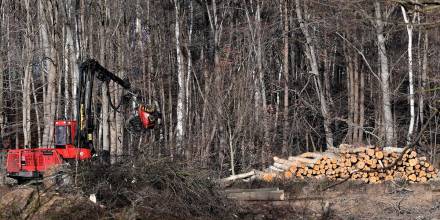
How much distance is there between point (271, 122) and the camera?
1024 inches

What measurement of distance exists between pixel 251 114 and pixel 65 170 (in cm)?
1256

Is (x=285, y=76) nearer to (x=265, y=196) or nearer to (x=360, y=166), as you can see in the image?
(x=360, y=166)

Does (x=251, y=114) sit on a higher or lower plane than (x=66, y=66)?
lower

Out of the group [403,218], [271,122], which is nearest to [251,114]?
[271,122]

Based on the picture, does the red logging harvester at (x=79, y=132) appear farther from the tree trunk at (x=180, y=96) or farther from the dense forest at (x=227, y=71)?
the tree trunk at (x=180, y=96)

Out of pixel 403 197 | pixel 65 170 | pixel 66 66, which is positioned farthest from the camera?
pixel 66 66

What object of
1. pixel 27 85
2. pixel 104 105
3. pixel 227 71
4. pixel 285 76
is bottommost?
pixel 104 105

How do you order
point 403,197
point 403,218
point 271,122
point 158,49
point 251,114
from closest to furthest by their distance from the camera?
point 403,218
point 403,197
point 251,114
point 271,122
point 158,49

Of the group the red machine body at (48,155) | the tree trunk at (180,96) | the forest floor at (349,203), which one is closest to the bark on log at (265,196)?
the forest floor at (349,203)

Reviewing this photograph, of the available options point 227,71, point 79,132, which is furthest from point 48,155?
point 227,71

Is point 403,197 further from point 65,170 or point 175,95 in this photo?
point 175,95

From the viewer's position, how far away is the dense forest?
24.0 metres

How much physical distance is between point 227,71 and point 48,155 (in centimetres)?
1068

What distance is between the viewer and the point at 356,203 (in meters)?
15.5
